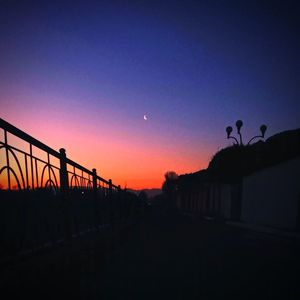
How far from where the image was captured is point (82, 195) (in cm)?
602

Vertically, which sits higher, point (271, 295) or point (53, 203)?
point (53, 203)

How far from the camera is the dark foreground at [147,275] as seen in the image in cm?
322

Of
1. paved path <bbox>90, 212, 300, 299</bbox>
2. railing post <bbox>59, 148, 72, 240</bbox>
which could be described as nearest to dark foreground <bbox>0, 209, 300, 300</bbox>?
paved path <bbox>90, 212, 300, 299</bbox>

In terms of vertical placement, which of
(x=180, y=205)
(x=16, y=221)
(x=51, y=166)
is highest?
(x=51, y=166)

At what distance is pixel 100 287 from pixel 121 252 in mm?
3768

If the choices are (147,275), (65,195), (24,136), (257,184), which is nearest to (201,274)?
(147,275)

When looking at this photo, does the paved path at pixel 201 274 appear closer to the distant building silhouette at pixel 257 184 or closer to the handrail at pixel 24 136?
the handrail at pixel 24 136

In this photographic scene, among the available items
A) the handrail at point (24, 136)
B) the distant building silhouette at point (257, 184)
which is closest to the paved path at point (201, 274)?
the handrail at point (24, 136)

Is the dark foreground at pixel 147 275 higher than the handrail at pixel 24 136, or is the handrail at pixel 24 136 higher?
the handrail at pixel 24 136

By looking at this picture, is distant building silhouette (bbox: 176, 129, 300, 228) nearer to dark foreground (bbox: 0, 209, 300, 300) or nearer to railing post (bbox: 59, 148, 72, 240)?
dark foreground (bbox: 0, 209, 300, 300)

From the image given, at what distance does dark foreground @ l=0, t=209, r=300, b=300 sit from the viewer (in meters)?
3.22

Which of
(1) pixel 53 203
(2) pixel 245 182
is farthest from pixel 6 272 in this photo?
(2) pixel 245 182

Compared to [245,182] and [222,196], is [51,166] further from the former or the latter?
[222,196]

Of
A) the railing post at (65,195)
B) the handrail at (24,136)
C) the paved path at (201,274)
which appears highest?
the handrail at (24,136)
